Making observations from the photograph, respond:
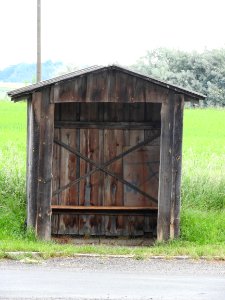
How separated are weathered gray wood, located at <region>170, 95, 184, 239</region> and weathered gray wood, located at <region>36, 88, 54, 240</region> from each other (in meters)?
1.96

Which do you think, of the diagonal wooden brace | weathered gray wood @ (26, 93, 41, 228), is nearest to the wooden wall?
the diagonal wooden brace

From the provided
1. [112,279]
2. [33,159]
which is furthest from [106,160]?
[112,279]

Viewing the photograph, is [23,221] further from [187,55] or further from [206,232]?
[187,55]

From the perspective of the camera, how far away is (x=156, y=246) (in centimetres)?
1348

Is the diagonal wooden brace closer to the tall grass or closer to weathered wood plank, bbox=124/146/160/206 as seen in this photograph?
weathered wood plank, bbox=124/146/160/206

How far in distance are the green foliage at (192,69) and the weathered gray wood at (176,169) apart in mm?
29989

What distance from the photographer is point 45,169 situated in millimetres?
13633

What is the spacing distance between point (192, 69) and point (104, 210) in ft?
105

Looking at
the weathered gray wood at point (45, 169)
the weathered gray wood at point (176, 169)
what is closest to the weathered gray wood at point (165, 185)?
the weathered gray wood at point (176, 169)

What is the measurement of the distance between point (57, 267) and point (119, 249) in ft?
5.89

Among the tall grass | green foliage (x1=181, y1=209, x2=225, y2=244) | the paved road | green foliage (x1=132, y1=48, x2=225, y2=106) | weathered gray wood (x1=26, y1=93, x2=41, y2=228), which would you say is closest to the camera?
the paved road

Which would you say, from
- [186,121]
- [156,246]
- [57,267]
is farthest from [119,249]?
[186,121]

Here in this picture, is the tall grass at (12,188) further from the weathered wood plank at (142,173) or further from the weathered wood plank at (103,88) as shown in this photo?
Answer: the weathered wood plank at (103,88)

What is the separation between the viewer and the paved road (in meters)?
9.38
